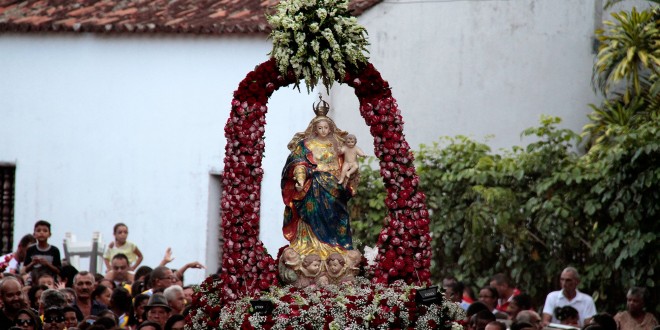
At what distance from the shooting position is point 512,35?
24234mm

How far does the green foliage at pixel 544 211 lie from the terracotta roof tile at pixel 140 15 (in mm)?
3170

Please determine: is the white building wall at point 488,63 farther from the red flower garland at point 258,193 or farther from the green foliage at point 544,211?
the red flower garland at point 258,193

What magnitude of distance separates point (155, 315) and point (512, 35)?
10.5 m

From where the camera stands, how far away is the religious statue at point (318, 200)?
14.0 meters

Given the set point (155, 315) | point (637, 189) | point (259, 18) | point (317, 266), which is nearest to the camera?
point (317, 266)

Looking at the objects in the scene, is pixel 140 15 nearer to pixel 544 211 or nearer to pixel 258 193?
pixel 544 211

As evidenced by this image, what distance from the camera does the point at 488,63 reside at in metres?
24.2

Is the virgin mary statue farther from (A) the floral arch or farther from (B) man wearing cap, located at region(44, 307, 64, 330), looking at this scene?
(B) man wearing cap, located at region(44, 307, 64, 330)

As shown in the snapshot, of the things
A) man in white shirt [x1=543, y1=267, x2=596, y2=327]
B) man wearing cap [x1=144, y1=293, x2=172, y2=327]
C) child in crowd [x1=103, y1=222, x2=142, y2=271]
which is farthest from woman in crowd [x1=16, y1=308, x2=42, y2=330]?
child in crowd [x1=103, y1=222, x2=142, y2=271]

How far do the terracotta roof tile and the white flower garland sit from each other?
9.27 meters

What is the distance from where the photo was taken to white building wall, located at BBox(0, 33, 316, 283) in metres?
24.2

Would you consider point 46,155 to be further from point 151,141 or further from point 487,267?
point 487,267

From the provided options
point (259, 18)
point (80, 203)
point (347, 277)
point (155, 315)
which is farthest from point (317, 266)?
point (80, 203)

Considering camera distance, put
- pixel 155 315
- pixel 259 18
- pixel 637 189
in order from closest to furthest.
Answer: pixel 155 315, pixel 637 189, pixel 259 18
